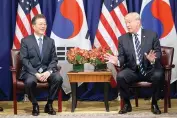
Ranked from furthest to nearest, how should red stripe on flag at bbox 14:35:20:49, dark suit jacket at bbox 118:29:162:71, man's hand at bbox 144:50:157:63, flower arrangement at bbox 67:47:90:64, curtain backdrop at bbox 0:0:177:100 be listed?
1. curtain backdrop at bbox 0:0:177:100
2. red stripe on flag at bbox 14:35:20:49
3. flower arrangement at bbox 67:47:90:64
4. dark suit jacket at bbox 118:29:162:71
5. man's hand at bbox 144:50:157:63

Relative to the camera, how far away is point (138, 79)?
5.65 m

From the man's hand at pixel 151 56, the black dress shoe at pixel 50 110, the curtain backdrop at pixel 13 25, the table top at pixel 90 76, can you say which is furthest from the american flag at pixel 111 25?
the black dress shoe at pixel 50 110

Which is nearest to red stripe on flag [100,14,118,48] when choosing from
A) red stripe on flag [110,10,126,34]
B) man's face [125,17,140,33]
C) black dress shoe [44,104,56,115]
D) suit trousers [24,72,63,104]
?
red stripe on flag [110,10,126,34]

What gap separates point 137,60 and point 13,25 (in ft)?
8.04

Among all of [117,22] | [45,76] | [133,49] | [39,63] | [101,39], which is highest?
[117,22]

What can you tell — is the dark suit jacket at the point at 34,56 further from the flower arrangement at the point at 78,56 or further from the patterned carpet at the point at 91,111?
the patterned carpet at the point at 91,111

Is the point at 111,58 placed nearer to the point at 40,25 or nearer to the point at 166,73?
the point at 166,73

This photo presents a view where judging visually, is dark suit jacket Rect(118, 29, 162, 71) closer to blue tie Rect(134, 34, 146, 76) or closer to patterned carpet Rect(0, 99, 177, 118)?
blue tie Rect(134, 34, 146, 76)

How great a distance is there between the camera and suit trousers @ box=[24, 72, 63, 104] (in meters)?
5.50

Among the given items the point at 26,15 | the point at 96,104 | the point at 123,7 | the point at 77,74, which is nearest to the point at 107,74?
the point at 77,74

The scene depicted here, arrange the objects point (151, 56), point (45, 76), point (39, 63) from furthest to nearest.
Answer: point (39, 63) < point (45, 76) < point (151, 56)

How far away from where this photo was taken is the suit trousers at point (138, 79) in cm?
552

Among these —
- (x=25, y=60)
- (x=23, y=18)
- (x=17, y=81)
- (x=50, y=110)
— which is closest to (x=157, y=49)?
(x=50, y=110)

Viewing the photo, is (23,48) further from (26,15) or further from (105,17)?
(105,17)
